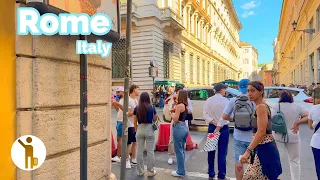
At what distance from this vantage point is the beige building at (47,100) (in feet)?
8.75

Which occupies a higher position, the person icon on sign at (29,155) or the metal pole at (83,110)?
the metal pole at (83,110)

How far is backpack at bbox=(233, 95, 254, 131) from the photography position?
169 inches

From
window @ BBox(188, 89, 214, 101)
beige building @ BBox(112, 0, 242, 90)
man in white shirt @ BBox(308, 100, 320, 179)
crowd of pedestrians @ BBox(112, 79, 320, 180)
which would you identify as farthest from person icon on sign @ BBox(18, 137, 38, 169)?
beige building @ BBox(112, 0, 242, 90)

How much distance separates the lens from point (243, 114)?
430 cm

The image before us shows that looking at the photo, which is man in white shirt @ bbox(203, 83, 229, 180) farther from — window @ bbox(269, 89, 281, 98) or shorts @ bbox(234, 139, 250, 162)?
window @ bbox(269, 89, 281, 98)

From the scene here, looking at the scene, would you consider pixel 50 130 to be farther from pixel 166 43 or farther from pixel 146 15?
pixel 166 43

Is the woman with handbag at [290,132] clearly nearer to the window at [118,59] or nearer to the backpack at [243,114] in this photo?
the backpack at [243,114]

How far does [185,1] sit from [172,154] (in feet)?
97.3

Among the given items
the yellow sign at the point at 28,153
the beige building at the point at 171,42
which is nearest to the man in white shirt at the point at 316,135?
the yellow sign at the point at 28,153

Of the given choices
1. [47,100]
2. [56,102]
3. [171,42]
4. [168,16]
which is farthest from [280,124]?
[171,42]

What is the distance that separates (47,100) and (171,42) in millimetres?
27645

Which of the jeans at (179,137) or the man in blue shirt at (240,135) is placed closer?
the man in blue shirt at (240,135)

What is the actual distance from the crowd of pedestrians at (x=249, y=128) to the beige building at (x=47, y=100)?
1.67 meters

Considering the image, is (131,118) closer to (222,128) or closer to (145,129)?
(145,129)
